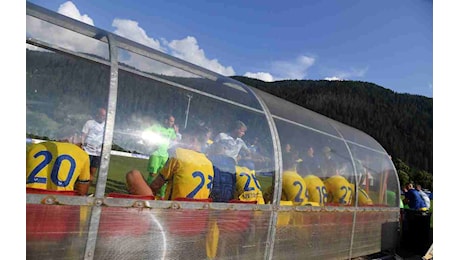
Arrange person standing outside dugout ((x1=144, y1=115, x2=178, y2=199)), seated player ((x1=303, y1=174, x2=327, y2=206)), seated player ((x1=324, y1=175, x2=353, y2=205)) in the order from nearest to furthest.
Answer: person standing outside dugout ((x1=144, y1=115, x2=178, y2=199)) → seated player ((x1=303, y1=174, x2=327, y2=206)) → seated player ((x1=324, y1=175, x2=353, y2=205))

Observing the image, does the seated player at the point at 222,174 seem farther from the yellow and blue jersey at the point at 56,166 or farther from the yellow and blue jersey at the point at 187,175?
the yellow and blue jersey at the point at 56,166

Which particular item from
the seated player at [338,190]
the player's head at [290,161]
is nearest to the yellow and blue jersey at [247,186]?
the player's head at [290,161]

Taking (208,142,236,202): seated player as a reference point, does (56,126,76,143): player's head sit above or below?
above

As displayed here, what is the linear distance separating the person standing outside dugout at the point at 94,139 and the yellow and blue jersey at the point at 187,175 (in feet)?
1.72

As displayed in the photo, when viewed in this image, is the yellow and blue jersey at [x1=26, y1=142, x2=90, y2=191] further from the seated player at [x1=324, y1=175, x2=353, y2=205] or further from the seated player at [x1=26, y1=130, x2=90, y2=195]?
the seated player at [x1=324, y1=175, x2=353, y2=205]

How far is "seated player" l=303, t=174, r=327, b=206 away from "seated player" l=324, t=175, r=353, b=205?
0.12 m

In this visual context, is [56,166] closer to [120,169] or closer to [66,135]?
[66,135]

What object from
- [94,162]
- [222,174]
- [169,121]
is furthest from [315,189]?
[94,162]

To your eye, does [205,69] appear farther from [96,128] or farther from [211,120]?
[96,128]

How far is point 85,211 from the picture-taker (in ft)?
6.74

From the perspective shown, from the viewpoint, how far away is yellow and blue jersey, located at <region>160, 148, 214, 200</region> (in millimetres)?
2619

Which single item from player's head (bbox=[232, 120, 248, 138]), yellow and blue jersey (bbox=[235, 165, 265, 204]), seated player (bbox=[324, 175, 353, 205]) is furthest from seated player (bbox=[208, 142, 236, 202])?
seated player (bbox=[324, 175, 353, 205])

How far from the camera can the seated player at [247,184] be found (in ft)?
10.2

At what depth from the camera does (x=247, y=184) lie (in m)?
3.15
